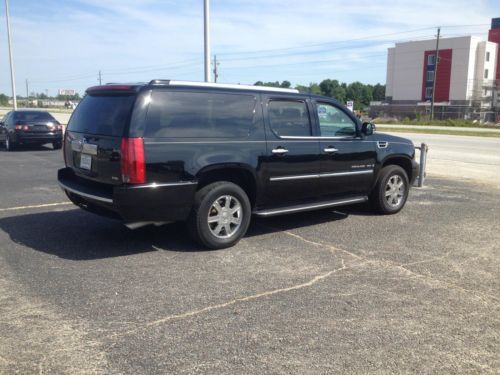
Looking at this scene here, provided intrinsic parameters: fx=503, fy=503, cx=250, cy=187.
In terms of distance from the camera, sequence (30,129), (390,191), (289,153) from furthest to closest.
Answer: (30,129), (390,191), (289,153)

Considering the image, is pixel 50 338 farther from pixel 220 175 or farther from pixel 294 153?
pixel 294 153

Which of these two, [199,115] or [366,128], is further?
[366,128]

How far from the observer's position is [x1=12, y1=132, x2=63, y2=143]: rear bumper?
1708cm

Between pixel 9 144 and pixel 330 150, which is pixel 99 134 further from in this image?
pixel 9 144

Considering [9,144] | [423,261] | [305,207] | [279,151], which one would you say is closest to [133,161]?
[279,151]

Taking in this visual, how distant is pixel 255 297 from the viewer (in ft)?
14.3

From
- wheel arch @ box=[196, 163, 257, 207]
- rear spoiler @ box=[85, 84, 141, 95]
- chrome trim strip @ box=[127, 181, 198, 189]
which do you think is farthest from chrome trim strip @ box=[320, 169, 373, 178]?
rear spoiler @ box=[85, 84, 141, 95]

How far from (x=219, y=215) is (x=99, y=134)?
1.59m

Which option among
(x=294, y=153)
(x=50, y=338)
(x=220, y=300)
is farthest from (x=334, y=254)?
(x=50, y=338)

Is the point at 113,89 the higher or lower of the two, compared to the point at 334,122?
higher

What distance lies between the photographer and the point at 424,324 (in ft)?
12.7

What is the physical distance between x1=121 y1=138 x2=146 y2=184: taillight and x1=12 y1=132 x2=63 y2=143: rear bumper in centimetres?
1364

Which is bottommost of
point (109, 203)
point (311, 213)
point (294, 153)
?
point (311, 213)

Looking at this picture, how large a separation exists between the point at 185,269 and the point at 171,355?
176cm
